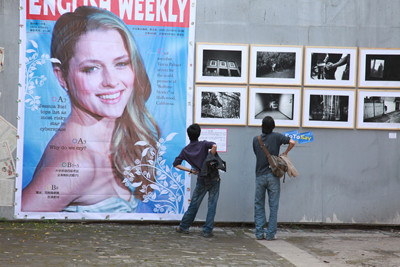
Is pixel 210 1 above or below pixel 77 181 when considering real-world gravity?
above

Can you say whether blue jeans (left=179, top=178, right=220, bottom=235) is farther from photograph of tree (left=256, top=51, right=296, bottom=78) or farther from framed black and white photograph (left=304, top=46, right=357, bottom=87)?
framed black and white photograph (left=304, top=46, right=357, bottom=87)

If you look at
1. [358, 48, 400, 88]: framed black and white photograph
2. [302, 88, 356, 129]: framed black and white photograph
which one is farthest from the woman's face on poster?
[358, 48, 400, 88]: framed black and white photograph

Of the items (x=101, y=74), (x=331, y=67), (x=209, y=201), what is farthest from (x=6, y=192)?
(x=331, y=67)

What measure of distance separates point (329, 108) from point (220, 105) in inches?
77.2

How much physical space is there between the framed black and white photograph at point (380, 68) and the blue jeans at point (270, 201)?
2.61 meters

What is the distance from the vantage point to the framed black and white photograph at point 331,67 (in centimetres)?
711

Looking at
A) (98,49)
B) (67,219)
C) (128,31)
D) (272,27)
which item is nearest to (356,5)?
(272,27)

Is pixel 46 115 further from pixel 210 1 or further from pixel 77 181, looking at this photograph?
pixel 210 1

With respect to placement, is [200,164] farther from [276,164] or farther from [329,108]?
[329,108]

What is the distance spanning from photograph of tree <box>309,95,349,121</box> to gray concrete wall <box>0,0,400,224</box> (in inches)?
10.0

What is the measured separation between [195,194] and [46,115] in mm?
2948

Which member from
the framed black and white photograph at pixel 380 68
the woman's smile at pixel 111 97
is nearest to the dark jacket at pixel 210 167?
the woman's smile at pixel 111 97

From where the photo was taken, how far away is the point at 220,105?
705 centimetres

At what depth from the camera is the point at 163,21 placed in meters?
7.03
